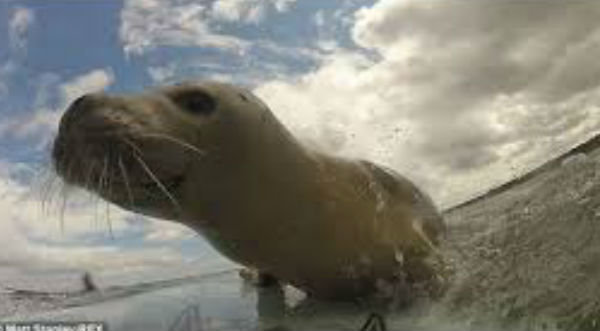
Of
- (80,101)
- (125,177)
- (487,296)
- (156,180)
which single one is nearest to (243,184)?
(156,180)

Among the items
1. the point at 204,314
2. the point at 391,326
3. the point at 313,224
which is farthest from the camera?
the point at 204,314

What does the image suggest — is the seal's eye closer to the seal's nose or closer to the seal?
the seal

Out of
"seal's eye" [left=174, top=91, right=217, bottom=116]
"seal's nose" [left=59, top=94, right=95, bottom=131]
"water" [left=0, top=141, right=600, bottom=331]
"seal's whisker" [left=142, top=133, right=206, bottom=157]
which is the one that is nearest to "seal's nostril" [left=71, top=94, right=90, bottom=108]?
"seal's nose" [left=59, top=94, right=95, bottom=131]

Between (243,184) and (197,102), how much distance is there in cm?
54

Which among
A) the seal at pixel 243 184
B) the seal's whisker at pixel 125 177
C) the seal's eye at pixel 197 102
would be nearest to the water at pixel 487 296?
the seal at pixel 243 184

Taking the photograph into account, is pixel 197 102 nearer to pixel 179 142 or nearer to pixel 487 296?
pixel 179 142

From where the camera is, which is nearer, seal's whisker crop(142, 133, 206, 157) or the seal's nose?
the seal's nose

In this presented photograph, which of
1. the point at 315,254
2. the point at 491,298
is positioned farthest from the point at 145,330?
the point at 491,298

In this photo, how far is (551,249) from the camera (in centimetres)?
520

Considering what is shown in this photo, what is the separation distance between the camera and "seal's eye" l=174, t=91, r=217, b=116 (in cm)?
511

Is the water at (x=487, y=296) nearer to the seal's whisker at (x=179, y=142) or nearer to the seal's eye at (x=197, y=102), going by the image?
the seal's whisker at (x=179, y=142)

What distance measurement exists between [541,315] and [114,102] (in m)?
2.42

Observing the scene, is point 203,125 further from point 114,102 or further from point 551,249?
point 551,249

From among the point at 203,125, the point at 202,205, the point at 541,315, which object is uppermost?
the point at 203,125
